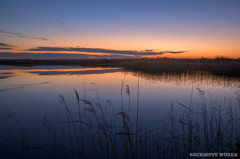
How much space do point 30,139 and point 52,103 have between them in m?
3.02

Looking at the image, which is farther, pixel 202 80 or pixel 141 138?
pixel 202 80

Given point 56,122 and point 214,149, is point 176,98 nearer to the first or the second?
point 214,149

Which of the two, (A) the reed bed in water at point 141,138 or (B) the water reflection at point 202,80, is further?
(B) the water reflection at point 202,80

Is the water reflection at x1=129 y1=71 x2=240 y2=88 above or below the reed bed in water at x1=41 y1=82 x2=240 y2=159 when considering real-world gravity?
above

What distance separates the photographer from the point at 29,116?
511cm

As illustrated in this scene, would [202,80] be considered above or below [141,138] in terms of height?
above

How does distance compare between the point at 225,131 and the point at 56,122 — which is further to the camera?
the point at 56,122

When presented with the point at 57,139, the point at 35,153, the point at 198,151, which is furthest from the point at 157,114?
the point at 35,153

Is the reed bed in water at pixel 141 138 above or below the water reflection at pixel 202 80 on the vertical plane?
below

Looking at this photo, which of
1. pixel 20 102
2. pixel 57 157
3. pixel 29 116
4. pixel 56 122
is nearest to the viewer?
pixel 57 157

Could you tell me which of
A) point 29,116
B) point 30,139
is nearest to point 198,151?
point 30,139

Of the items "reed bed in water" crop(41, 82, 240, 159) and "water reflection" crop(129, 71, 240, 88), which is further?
"water reflection" crop(129, 71, 240, 88)

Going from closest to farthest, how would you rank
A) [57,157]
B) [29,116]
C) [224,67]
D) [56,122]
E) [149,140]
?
[57,157] → [149,140] → [56,122] → [29,116] → [224,67]

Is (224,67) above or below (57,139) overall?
above
